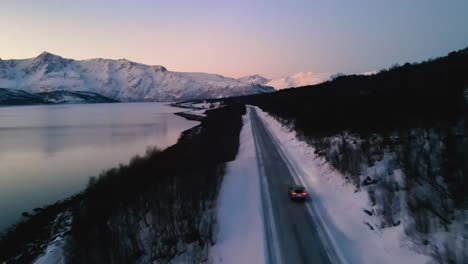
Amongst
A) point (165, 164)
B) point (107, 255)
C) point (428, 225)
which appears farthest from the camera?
point (165, 164)

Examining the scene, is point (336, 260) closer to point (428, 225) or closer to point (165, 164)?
point (428, 225)

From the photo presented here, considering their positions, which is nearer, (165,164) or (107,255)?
(107,255)

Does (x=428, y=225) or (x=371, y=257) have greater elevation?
(x=428, y=225)

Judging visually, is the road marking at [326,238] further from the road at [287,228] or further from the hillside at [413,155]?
the hillside at [413,155]

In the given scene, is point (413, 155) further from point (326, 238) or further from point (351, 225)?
point (326, 238)

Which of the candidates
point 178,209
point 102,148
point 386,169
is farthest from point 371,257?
point 102,148

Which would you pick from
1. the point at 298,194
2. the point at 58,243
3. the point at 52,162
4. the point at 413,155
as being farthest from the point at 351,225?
the point at 52,162

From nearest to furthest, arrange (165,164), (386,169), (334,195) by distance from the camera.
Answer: (386,169) → (334,195) → (165,164)

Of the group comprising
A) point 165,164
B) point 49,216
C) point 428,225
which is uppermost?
point 428,225
